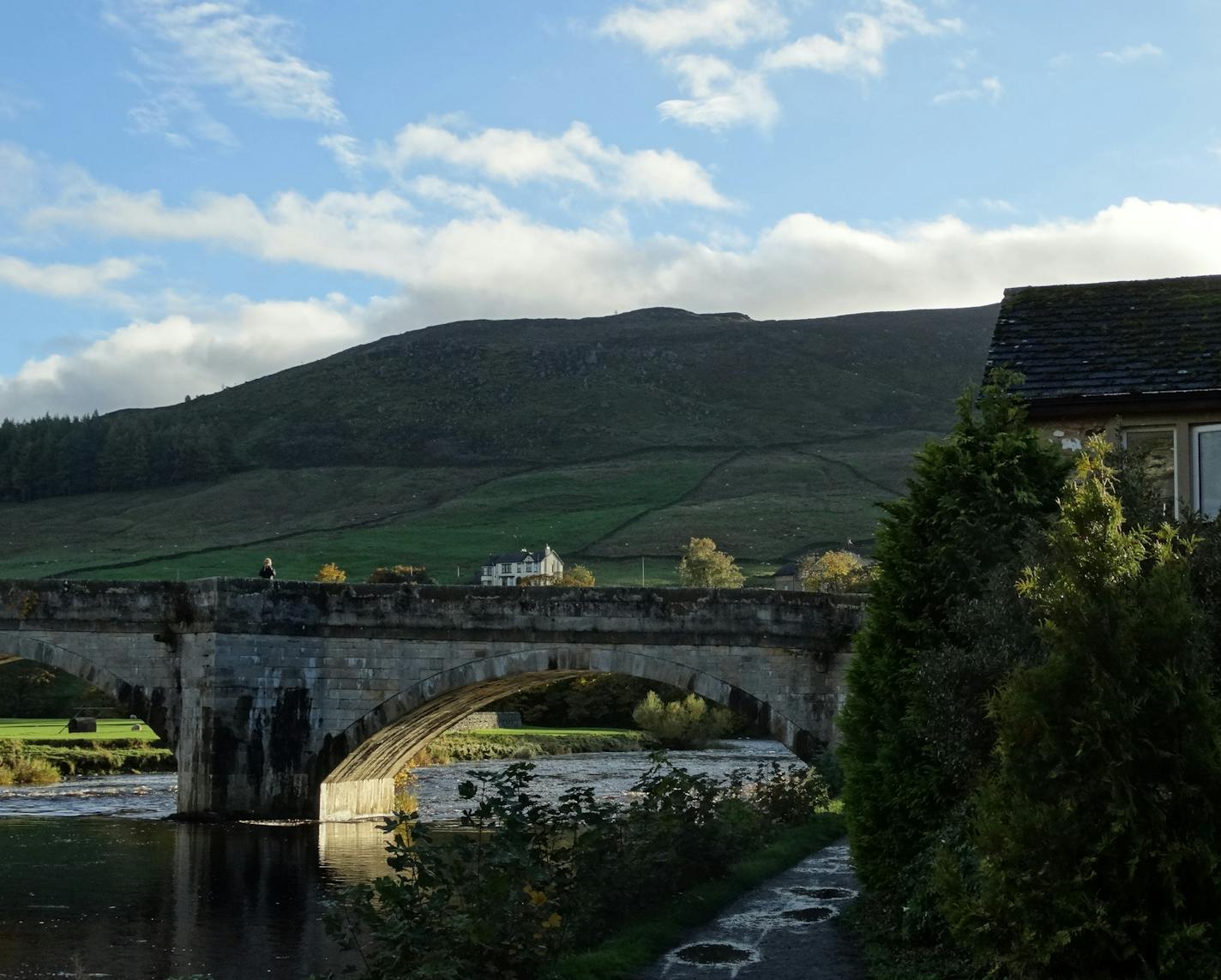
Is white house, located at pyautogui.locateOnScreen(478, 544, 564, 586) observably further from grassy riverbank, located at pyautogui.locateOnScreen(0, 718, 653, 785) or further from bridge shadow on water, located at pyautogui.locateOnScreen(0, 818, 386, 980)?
bridge shadow on water, located at pyautogui.locateOnScreen(0, 818, 386, 980)

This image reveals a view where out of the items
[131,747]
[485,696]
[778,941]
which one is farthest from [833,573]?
[778,941]

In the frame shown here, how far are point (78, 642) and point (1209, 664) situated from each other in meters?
22.7

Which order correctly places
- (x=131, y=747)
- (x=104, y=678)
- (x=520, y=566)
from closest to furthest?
(x=104, y=678)
(x=131, y=747)
(x=520, y=566)

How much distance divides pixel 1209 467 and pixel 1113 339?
1.87m

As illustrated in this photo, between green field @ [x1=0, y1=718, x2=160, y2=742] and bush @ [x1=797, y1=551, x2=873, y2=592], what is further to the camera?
bush @ [x1=797, y1=551, x2=873, y2=592]

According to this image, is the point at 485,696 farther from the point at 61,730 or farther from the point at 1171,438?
the point at 61,730

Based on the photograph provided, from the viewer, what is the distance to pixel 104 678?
27.5m

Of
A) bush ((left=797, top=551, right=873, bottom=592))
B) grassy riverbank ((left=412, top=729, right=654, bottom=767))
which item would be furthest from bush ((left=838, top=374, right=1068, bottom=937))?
bush ((left=797, top=551, right=873, bottom=592))

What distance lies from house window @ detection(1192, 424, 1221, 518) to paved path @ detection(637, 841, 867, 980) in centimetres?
512

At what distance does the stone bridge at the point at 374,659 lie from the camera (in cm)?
2525

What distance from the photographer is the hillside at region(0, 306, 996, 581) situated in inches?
3971

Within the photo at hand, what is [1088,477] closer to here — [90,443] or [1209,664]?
[1209,664]

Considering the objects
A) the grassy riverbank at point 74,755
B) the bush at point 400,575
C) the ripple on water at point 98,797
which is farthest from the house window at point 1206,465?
the bush at point 400,575

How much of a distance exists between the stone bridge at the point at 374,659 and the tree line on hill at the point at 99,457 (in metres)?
A: 108
